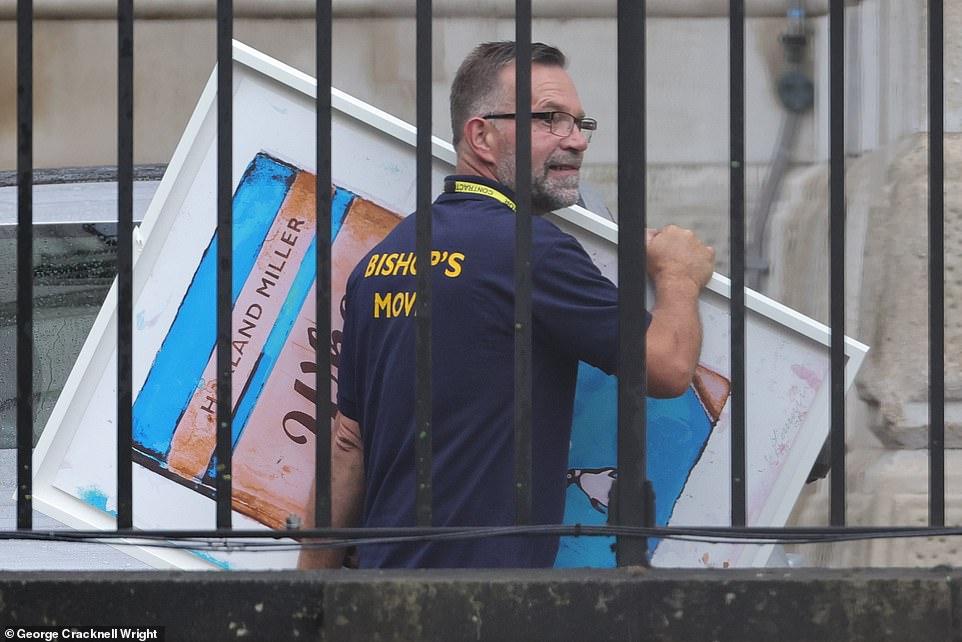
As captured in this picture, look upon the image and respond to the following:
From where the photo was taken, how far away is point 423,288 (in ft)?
6.75

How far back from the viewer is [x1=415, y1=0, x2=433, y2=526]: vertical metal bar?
2.04m

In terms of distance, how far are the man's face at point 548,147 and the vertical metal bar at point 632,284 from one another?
51 centimetres

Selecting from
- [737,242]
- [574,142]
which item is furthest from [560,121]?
[737,242]

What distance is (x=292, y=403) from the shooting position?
2.68 metres

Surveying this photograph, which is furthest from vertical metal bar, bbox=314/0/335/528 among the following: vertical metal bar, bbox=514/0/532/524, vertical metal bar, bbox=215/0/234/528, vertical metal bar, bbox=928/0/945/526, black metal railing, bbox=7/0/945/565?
vertical metal bar, bbox=928/0/945/526

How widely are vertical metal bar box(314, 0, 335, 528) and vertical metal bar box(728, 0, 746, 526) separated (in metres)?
0.62

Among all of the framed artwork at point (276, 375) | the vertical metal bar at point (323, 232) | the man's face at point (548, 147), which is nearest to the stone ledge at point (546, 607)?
the vertical metal bar at point (323, 232)

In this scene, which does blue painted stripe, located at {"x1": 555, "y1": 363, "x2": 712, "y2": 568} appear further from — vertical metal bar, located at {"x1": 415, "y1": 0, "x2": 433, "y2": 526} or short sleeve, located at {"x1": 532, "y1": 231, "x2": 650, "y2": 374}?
vertical metal bar, located at {"x1": 415, "y1": 0, "x2": 433, "y2": 526}

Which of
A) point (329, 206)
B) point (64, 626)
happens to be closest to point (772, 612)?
point (329, 206)

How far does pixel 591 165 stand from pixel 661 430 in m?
1.27

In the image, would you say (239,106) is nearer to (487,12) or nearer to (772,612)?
(487,12)

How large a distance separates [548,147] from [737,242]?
2.36 ft

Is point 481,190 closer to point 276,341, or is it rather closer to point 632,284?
point 276,341

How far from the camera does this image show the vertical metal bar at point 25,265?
2062 millimetres
